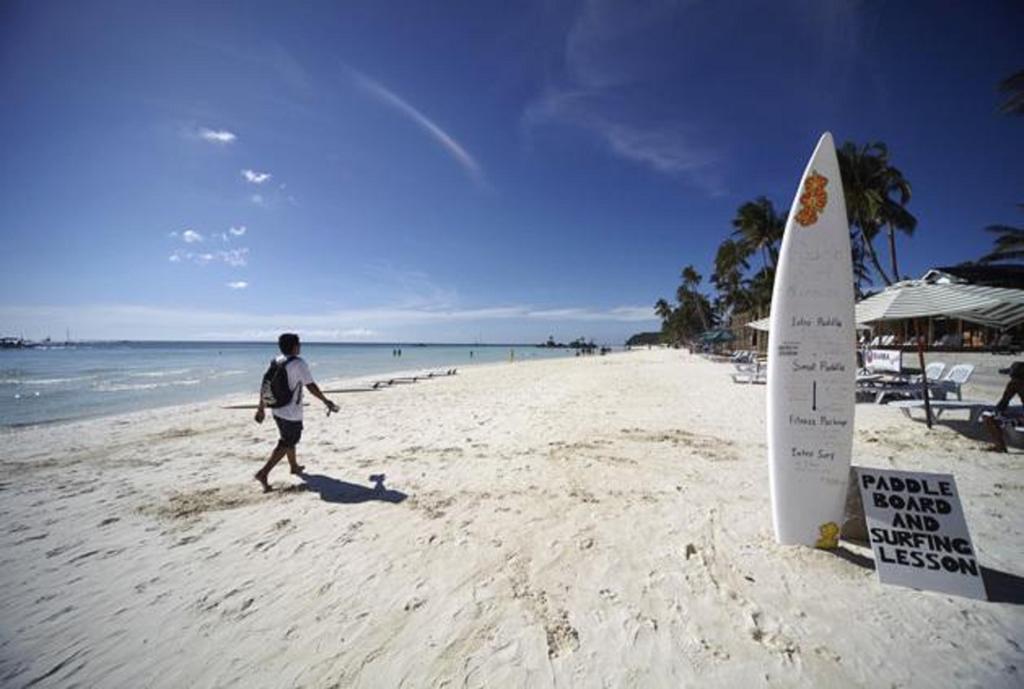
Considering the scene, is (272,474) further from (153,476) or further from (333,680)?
(333,680)

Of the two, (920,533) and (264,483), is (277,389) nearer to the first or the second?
(264,483)

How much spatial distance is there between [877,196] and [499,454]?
93.1ft

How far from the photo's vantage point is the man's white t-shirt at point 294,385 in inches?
194

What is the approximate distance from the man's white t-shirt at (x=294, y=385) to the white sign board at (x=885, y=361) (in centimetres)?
1629

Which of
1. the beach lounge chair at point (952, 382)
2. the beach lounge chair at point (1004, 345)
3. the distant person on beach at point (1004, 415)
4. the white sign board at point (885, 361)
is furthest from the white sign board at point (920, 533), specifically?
the beach lounge chair at point (1004, 345)

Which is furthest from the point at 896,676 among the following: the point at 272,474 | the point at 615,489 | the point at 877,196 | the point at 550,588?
the point at 877,196

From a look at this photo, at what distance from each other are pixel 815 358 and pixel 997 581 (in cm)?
196

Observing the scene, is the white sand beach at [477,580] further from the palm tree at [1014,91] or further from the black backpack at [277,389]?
the palm tree at [1014,91]

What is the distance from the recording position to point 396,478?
5367 mm

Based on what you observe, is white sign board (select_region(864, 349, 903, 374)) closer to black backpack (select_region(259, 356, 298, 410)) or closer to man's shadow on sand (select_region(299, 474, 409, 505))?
man's shadow on sand (select_region(299, 474, 409, 505))

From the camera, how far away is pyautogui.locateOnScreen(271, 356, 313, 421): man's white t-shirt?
16.2 ft

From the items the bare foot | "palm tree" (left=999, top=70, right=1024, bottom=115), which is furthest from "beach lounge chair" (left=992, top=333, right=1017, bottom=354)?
the bare foot

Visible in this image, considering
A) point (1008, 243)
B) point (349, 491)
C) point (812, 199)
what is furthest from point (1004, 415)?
point (1008, 243)

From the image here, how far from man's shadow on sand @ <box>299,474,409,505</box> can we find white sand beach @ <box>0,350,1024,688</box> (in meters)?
0.03
